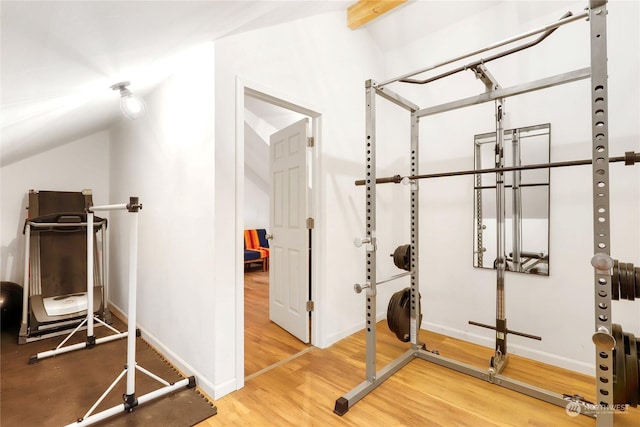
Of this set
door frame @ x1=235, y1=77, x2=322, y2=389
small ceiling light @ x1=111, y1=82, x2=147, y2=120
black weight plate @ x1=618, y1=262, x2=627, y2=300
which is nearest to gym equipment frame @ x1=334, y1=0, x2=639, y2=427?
black weight plate @ x1=618, y1=262, x2=627, y2=300

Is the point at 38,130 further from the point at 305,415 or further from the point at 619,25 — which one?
the point at 619,25

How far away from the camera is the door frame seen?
2037 millimetres

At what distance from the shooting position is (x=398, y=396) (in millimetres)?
1941

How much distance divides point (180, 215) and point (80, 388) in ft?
4.46

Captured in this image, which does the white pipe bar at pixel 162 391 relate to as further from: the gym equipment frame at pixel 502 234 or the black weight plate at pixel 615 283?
the black weight plate at pixel 615 283

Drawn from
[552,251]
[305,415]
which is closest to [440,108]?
[552,251]

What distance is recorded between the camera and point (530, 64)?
2396 millimetres

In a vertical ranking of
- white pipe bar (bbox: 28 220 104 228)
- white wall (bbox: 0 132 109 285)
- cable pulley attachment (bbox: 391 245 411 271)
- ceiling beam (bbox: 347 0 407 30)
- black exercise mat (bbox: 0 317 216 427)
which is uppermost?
ceiling beam (bbox: 347 0 407 30)

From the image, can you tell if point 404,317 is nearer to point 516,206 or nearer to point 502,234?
point 502,234

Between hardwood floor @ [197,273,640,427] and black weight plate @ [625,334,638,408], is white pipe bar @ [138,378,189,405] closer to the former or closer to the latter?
hardwood floor @ [197,273,640,427]

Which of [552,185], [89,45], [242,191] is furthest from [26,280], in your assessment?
[552,185]

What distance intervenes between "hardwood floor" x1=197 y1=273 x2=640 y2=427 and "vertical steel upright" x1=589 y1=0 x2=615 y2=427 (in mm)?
659

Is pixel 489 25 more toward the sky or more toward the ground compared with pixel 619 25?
more toward the sky

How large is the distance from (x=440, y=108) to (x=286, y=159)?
4.87 ft
